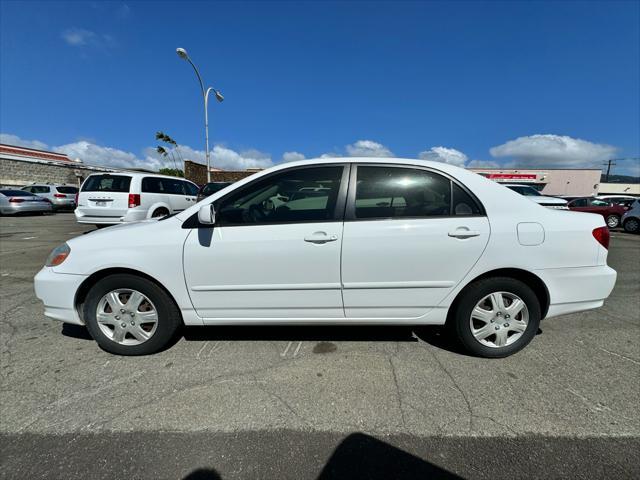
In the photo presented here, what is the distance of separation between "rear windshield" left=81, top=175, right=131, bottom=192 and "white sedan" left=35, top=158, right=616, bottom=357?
602 centimetres

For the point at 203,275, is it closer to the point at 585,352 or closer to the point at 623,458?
the point at 623,458

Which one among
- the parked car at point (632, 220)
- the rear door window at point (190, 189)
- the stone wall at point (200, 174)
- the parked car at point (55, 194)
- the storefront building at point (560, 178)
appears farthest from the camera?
the storefront building at point (560, 178)

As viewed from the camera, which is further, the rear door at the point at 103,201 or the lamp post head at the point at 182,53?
the lamp post head at the point at 182,53

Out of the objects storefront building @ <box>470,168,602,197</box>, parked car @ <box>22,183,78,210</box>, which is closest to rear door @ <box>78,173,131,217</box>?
parked car @ <box>22,183,78,210</box>

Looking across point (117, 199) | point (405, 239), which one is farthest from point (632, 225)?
point (117, 199)

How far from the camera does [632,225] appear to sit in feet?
41.0

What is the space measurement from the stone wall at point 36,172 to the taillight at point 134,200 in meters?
22.7

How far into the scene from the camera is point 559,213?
2609mm

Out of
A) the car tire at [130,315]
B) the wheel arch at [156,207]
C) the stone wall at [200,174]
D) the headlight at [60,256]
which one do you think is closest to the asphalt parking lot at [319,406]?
the car tire at [130,315]

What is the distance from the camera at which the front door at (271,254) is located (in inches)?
96.1

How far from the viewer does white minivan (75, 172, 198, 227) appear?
757 centimetres

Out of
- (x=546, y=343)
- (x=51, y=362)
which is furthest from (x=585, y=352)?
(x=51, y=362)

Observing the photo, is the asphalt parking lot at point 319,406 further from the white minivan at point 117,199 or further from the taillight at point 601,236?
the white minivan at point 117,199

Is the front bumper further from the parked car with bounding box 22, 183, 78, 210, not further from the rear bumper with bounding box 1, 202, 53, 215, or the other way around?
the parked car with bounding box 22, 183, 78, 210
